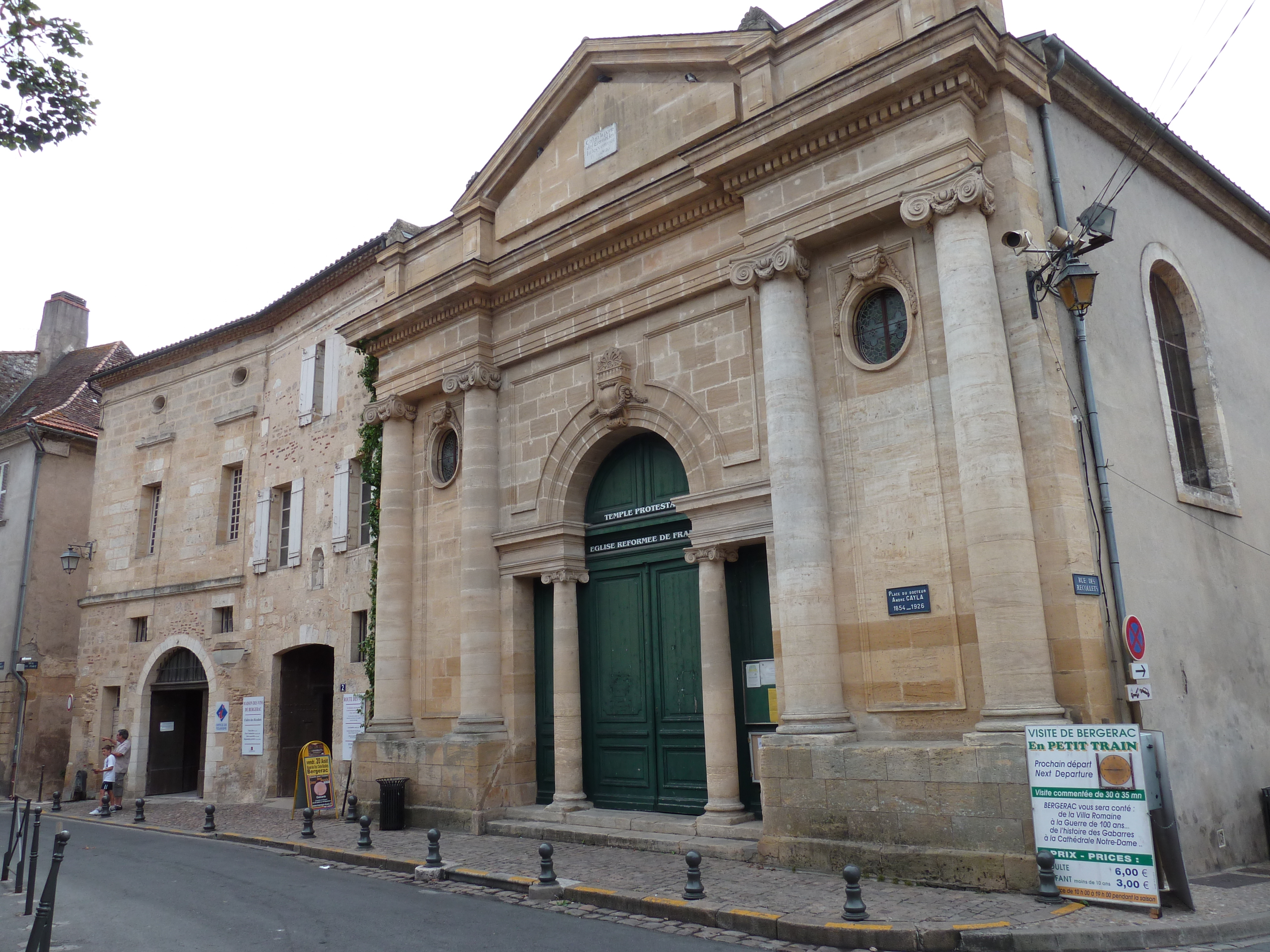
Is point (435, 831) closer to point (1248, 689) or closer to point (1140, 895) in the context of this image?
point (1140, 895)

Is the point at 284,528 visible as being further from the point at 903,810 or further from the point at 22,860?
the point at 903,810

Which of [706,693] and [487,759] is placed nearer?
[706,693]

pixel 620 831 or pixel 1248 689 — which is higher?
pixel 1248 689

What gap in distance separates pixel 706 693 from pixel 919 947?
449 cm

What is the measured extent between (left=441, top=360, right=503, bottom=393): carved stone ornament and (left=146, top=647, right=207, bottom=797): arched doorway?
1020 centimetres

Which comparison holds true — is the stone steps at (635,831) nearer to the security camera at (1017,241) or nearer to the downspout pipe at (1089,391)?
the downspout pipe at (1089,391)

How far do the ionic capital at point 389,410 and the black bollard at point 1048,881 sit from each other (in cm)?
1084

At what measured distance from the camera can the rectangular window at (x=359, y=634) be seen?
16.7 meters

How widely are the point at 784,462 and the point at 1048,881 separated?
4471 millimetres

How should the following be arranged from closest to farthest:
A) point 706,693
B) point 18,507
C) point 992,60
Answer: point 992,60
point 706,693
point 18,507

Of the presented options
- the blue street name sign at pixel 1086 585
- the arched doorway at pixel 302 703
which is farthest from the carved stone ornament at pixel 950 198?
the arched doorway at pixel 302 703

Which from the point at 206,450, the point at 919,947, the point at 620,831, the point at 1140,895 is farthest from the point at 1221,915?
the point at 206,450

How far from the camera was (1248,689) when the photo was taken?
1073cm

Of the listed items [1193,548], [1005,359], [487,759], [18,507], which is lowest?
[487,759]
